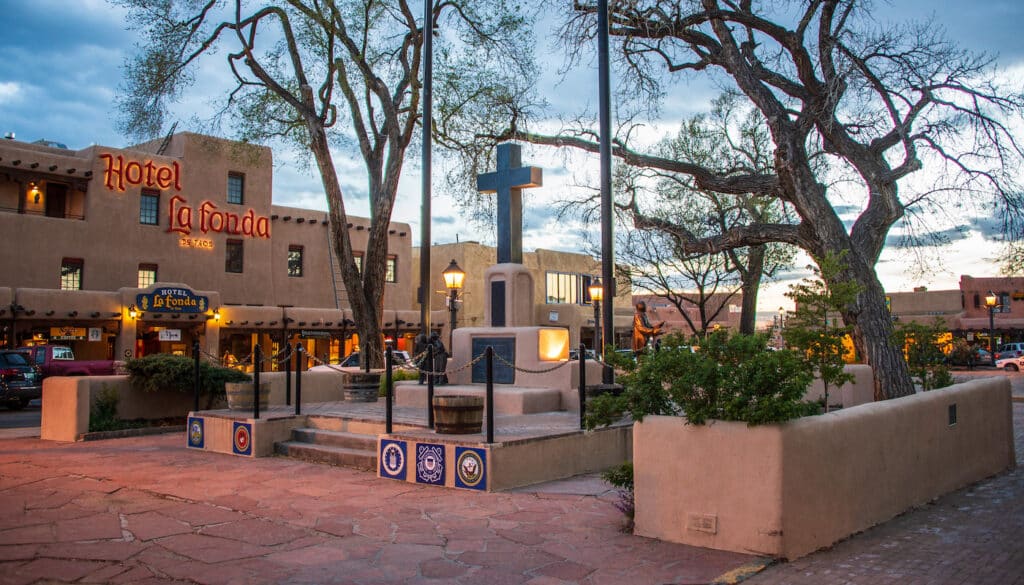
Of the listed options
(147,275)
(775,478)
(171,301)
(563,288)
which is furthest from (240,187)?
(775,478)

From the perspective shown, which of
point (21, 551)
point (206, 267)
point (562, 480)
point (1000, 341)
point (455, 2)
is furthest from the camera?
point (1000, 341)

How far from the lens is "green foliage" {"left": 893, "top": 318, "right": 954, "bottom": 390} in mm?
10945

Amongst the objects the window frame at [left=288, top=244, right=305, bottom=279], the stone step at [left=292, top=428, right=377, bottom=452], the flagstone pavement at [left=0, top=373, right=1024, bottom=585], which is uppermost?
the window frame at [left=288, top=244, right=305, bottom=279]

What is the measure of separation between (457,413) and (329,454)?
254cm

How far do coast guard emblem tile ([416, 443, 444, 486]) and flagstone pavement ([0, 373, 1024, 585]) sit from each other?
17 cm

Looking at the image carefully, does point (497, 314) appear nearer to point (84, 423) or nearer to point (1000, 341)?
point (84, 423)

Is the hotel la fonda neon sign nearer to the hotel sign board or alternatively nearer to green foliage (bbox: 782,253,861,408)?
the hotel sign board

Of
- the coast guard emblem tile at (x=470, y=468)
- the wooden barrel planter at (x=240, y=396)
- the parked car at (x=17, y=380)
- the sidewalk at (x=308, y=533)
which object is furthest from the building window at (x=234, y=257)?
the coast guard emblem tile at (x=470, y=468)

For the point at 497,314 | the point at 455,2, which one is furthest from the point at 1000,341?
the point at 497,314

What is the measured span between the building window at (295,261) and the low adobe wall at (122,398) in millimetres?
24548

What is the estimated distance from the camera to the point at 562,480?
10250 millimetres

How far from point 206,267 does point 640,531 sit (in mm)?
33787

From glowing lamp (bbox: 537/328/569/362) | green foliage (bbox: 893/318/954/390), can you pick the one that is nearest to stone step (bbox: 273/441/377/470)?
glowing lamp (bbox: 537/328/569/362)

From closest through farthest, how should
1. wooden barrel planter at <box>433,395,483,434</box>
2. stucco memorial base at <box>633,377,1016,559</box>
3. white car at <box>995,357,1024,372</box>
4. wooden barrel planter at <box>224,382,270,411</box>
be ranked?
stucco memorial base at <box>633,377,1016,559</box> < wooden barrel planter at <box>433,395,483,434</box> < wooden barrel planter at <box>224,382,270,411</box> < white car at <box>995,357,1024,372</box>
